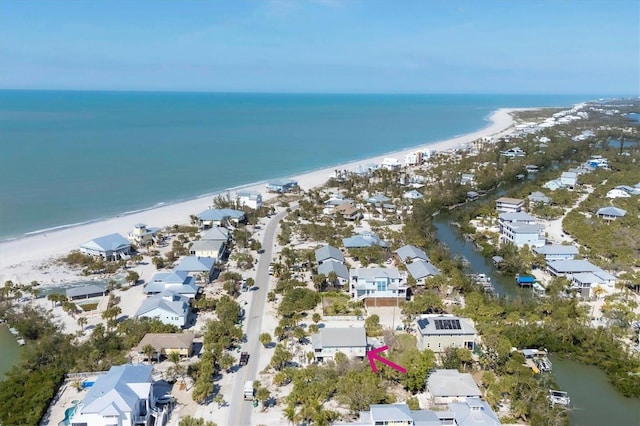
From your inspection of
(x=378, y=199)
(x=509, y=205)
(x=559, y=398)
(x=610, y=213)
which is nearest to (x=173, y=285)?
(x=559, y=398)

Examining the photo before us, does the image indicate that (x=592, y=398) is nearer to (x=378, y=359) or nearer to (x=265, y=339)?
(x=378, y=359)

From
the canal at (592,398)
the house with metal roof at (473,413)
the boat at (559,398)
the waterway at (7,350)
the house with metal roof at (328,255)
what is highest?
the house with metal roof at (328,255)

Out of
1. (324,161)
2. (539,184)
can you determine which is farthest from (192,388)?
(324,161)

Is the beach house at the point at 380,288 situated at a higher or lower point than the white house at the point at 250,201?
lower

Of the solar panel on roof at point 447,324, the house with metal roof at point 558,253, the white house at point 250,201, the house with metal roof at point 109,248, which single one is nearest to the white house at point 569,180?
the house with metal roof at point 558,253

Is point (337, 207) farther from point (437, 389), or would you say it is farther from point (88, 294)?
point (437, 389)

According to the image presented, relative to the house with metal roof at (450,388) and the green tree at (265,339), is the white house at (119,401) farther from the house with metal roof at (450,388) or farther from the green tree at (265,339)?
the house with metal roof at (450,388)
